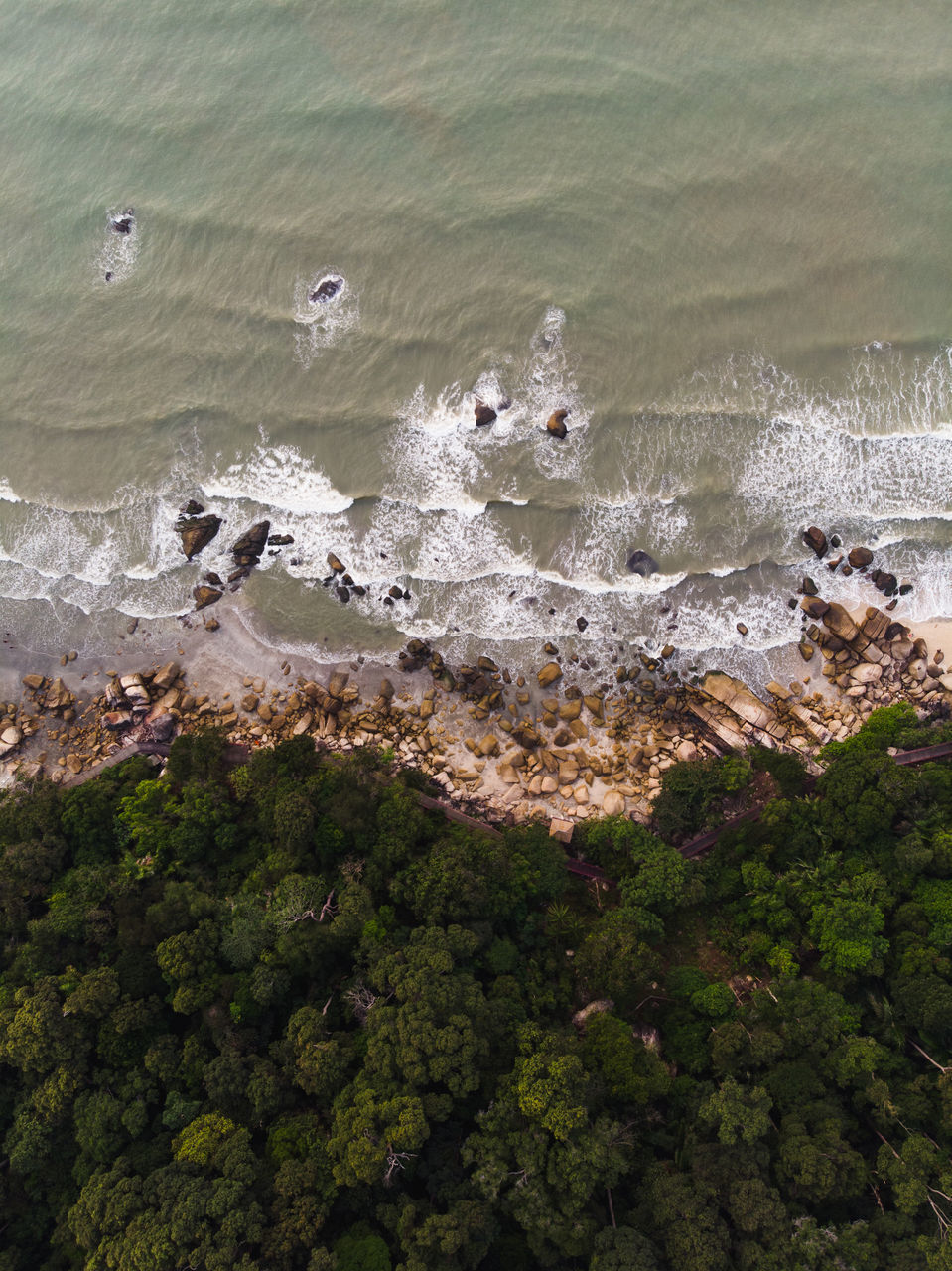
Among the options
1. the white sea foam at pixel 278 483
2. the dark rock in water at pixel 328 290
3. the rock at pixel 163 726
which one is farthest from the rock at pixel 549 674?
the dark rock in water at pixel 328 290

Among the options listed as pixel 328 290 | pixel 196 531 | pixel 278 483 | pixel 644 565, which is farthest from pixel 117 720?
pixel 644 565

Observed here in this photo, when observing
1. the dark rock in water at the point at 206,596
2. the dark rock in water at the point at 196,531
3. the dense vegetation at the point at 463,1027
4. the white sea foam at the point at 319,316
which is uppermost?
the white sea foam at the point at 319,316

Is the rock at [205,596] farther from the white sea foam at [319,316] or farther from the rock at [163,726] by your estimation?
the white sea foam at [319,316]

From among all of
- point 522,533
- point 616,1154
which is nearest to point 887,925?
point 616,1154

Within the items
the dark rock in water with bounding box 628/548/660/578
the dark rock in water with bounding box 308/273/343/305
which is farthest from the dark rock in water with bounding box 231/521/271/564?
the dark rock in water with bounding box 628/548/660/578

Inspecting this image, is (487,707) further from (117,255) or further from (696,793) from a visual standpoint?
(117,255)

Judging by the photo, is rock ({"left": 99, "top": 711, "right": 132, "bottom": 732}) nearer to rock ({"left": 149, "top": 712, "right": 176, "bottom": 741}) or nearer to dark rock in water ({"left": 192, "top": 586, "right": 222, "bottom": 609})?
rock ({"left": 149, "top": 712, "right": 176, "bottom": 741})
